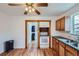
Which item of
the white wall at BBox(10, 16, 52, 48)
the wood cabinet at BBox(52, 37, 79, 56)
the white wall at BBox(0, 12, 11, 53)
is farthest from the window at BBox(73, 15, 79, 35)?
the white wall at BBox(0, 12, 11, 53)

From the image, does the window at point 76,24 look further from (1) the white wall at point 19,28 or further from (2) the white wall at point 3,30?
(2) the white wall at point 3,30

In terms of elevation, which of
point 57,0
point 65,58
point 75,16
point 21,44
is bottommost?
point 21,44

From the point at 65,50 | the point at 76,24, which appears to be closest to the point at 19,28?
the point at 76,24

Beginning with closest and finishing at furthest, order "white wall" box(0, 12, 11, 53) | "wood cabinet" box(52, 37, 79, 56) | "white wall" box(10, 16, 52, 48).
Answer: "wood cabinet" box(52, 37, 79, 56)
"white wall" box(0, 12, 11, 53)
"white wall" box(10, 16, 52, 48)

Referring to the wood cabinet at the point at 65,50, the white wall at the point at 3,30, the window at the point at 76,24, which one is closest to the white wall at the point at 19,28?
the white wall at the point at 3,30

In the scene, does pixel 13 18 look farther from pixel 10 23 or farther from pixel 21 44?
pixel 21 44

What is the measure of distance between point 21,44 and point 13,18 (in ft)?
5.45

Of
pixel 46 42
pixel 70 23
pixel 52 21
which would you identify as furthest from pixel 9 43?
pixel 70 23

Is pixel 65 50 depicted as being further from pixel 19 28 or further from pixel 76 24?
pixel 19 28

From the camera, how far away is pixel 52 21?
7.44m

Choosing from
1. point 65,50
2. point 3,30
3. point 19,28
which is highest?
point 19,28

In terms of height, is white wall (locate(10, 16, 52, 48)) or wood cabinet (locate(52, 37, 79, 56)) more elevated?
white wall (locate(10, 16, 52, 48))

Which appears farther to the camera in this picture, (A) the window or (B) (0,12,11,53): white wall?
(B) (0,12,11,53): white wall

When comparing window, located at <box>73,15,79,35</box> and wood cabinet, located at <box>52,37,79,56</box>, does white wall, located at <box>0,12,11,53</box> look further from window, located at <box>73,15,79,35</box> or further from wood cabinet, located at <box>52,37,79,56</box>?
window, located at <box>73,15,79,35</box>
